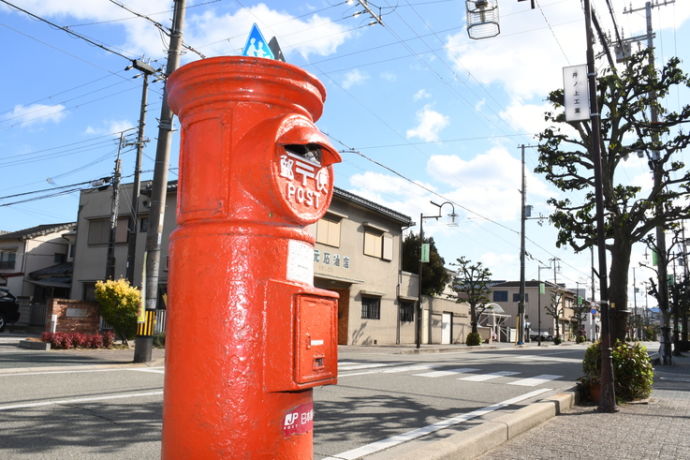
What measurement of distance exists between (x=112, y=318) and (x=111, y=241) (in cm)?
921

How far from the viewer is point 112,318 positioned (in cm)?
1684

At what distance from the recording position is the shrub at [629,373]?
29.7ft

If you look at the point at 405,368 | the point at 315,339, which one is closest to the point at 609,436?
the point at 315,339

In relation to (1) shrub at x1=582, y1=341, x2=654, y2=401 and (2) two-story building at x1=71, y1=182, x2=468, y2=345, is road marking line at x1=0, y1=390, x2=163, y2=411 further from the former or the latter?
(2) two-story building at x1=71, y1=182, x2=468, y2=345

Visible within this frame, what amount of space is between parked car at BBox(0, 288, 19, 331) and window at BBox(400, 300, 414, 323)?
65.5 feet

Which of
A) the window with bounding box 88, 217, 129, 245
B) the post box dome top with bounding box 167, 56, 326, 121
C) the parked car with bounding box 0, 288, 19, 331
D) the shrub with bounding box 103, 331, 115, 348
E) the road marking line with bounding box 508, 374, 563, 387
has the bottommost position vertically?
the road marking line with bounding box 508, 374, 563, 387

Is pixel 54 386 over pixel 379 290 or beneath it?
beneath

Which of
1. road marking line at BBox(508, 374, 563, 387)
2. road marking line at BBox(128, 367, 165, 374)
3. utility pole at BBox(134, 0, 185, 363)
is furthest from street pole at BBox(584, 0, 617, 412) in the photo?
utility pole at BBox(134, 0, 185, 363)

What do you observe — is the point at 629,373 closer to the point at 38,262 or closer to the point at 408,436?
the point at 408,436

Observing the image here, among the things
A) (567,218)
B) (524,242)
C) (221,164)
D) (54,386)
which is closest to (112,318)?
(54,386)

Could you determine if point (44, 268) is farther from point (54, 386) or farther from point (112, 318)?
point (54, 386)

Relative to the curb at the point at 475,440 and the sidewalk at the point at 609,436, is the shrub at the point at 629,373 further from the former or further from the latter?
the curb at the point at 475,440

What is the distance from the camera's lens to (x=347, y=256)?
27859mm

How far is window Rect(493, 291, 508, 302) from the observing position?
2982 inches
